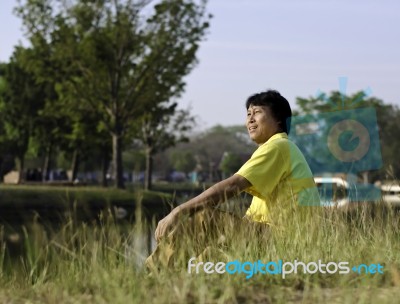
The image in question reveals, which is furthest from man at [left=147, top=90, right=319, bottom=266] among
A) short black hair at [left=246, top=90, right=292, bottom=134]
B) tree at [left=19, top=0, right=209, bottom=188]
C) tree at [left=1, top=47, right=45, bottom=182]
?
tree at [left=1, top=47, right=45, bottom=182]

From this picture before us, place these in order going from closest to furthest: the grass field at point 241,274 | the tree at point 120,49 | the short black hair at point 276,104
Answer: the grass field at point 241,274, the short black hair at point 276,104, the tree at point 120,49

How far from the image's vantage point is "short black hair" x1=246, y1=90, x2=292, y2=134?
379 centimetres

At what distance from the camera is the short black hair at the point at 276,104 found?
12.4 feet

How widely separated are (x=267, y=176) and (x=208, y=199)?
34cm

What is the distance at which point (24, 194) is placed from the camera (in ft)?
78.3

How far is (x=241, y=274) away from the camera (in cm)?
304

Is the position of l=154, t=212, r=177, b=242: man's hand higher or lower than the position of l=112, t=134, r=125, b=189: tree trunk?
lower

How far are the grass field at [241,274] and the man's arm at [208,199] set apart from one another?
100 millimetres

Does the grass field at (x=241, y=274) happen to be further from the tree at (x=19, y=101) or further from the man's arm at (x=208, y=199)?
the tree at (x=19, y=101)

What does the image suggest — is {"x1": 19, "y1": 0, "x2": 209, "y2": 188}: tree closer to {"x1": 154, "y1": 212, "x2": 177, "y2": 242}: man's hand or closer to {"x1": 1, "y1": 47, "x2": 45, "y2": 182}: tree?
{"x1": 1, "y1": 47, "x2": 45, "y2": 182}: tree

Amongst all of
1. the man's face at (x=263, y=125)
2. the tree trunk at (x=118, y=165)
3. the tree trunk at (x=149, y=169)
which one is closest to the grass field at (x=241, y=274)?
the man's face at (x=263, y=125)

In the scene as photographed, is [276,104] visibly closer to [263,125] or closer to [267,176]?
[263,125]

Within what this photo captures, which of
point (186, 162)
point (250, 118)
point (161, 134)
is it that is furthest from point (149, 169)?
point (186, 162)

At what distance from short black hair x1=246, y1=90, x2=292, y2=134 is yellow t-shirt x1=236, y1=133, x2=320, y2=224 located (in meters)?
0.14
